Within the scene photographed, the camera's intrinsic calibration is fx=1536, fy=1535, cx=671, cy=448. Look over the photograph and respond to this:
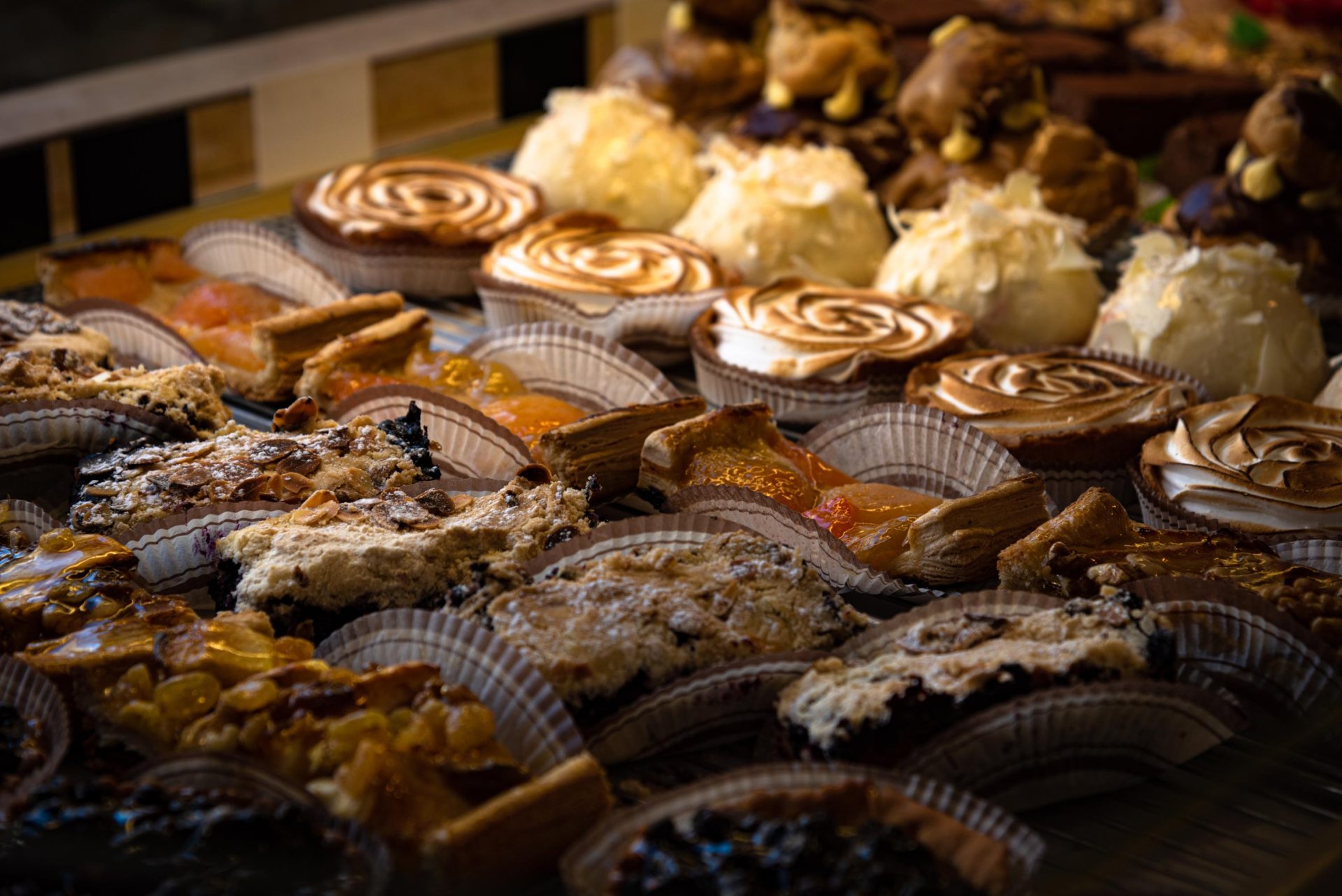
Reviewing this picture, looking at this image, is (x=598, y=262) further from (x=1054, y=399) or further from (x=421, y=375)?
(x=1054, y=399)

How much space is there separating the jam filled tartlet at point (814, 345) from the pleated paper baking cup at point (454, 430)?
1.90 feet

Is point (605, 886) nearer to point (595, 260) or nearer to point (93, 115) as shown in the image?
point (595, 260)

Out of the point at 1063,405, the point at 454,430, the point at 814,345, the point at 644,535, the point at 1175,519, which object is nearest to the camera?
the point at 644,535

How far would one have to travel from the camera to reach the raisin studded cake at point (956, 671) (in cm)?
169

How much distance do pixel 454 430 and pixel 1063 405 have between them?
3.52 feet

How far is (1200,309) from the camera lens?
9.93ft

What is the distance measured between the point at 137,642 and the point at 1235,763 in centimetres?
131

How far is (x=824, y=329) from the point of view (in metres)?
3.08

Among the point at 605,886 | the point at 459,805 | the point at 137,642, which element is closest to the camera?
the point at 605,886

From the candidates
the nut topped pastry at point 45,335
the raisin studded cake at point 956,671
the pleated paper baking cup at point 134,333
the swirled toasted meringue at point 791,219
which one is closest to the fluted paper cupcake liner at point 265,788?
the raisin studded cake at point 956,671

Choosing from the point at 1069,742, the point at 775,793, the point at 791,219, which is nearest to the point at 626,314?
the point at 791,219

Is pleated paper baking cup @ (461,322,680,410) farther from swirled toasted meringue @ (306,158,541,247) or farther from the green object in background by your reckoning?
the green object in background

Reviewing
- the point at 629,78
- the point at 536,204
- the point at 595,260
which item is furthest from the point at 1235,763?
the point at 629,78

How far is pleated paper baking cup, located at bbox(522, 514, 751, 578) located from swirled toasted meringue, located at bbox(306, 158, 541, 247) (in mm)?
1636
